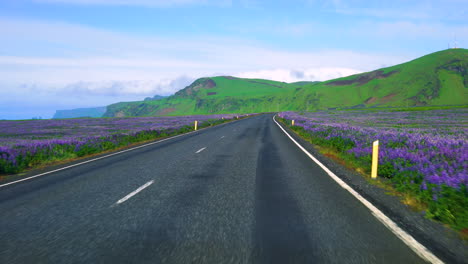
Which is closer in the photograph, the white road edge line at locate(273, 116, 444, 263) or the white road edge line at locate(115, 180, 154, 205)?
the white road edge line at locate(273, 116, 444, 263)

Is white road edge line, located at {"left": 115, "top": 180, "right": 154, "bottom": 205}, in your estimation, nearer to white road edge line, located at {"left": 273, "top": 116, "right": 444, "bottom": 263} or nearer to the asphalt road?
the asphalt road

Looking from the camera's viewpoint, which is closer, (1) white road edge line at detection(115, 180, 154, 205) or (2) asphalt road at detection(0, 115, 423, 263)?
(2) asphalt road at detection(0, 115, 423, 263)

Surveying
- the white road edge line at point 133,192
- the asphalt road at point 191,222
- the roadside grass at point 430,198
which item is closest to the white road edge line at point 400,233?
the asphalt road at point 191,222

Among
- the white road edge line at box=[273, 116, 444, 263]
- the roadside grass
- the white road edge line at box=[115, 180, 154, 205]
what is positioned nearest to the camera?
the white road edge line at box=[273, 116, 444, 263]

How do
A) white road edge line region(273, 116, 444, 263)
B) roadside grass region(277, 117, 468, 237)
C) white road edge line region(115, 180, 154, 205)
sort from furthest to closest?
white road edge line region(115, 180, 154, 205) → roadside grass region(277, 117, 468, 237) → white road edge line region(273, 116, 444, 263)

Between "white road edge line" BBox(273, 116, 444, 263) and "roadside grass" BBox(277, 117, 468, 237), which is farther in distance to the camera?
"roadside grass" BBox(277, 117, 468, 237)

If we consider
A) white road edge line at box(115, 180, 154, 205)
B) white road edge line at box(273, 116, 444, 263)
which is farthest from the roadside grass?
white road edge line at box(115, 180, 154, 205)

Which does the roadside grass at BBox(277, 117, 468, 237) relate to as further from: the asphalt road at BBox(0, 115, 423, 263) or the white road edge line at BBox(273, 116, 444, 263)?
the asphalt road at BBox(0, 115, 423, 263)

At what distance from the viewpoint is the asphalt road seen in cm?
392

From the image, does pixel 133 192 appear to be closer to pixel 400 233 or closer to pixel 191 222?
pixel 191 222

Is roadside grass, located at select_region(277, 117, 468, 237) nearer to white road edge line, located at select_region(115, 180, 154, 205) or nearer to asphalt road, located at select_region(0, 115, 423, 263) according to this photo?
asphalt road, located at select_region(0, 115, 423, 263)

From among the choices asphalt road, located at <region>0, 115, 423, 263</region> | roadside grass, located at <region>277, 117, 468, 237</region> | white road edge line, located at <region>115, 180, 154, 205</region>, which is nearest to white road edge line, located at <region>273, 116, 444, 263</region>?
asphalt road, located at <region>0, 115, 423, 263</region>

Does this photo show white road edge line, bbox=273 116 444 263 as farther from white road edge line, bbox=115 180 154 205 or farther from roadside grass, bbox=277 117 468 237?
white road edge line, bbox=115 180 154 205

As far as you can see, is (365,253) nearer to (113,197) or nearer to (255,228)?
(255,228)
